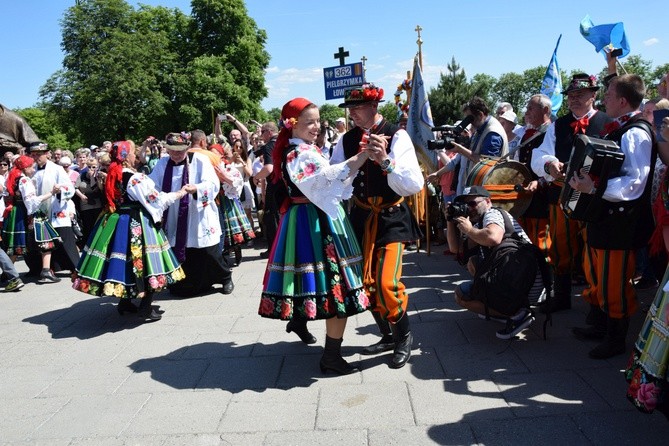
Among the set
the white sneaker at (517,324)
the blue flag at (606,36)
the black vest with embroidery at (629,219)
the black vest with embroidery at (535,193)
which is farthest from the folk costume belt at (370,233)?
the blue flag at (606,36)

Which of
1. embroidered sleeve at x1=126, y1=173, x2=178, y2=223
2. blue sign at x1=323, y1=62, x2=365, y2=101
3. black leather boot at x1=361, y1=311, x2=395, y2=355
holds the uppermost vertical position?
blue sign at x1=323, y1=62, x2=365, y2=101

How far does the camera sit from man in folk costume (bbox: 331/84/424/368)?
147 inches

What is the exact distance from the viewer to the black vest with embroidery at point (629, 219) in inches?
141

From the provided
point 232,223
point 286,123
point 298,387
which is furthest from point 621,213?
point 232,223

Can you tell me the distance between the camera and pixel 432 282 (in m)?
6.27

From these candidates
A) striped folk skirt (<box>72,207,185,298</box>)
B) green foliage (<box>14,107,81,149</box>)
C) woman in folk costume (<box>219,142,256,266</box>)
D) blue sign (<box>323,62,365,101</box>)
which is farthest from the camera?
green foliage (<box>14,107,81,149</box>)

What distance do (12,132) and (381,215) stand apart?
11.9 metres

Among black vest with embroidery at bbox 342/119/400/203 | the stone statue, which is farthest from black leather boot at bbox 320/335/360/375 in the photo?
the stone statue

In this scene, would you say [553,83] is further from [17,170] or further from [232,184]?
[17,170]

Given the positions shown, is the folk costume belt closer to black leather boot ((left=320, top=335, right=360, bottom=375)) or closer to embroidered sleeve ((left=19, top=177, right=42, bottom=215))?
black leather boot ((left=320, top=335, right=360, bottom=375))

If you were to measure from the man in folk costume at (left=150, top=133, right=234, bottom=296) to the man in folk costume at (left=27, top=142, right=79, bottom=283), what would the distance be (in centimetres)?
227

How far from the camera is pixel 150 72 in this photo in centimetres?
3266

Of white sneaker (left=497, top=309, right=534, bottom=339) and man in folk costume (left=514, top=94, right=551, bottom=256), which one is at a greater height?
man in folk costume (left=514, top=94, right=551, bottom=256)

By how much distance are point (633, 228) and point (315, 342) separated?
250 centimetres
